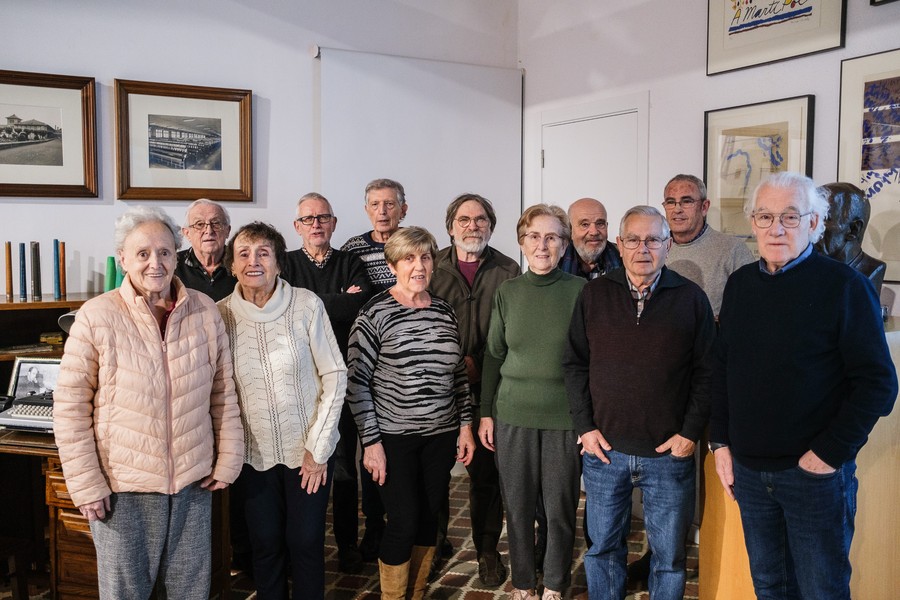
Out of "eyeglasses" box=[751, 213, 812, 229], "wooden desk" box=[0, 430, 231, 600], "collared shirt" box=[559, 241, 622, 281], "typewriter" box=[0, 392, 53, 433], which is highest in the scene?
"eyeglasses" box=[751, 213, 812, 229]

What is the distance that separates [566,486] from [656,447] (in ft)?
→ 1.28

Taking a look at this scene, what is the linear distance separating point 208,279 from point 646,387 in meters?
1.73

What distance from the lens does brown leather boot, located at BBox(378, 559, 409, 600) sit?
266cm

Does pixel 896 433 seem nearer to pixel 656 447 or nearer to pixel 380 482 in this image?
pixel 656 447

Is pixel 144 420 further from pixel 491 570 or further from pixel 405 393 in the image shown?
pixel 491 570

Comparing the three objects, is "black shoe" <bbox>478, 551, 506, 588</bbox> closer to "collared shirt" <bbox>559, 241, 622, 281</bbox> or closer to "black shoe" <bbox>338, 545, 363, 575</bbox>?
"black shoe" <bbox>338, 545, 363, 575</bbox>

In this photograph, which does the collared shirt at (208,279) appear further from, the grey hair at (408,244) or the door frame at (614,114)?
the door frame at (614,114)

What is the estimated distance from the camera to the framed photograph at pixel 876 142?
3.19 metres

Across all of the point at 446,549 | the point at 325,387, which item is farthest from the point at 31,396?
the point at 446,549

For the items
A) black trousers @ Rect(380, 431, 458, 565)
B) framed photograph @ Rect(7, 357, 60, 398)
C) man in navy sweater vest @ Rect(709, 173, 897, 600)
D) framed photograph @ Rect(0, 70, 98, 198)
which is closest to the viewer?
man in navy sweater vest @ Rect(709, 173, 897, 600)

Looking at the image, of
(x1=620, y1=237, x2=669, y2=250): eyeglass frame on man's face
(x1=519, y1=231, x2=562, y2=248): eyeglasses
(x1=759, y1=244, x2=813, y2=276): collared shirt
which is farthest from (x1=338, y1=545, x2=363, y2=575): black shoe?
(x1=759, y1=244, x2=813, y2=276): collared shirt

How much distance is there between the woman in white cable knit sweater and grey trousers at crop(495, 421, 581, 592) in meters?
0.64

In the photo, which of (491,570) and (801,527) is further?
(491,570)

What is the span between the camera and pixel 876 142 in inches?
128
